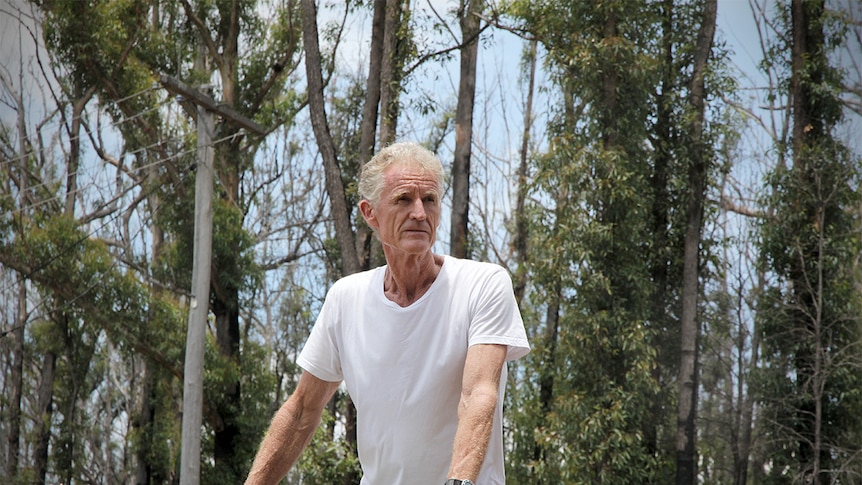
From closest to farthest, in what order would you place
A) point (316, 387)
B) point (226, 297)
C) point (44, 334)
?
1. point (316, 387)
2. point (226, 297)
3. point (44, 334)

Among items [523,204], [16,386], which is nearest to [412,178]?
[523,204]

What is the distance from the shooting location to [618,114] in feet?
39.5

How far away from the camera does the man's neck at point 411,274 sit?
7.70 ft

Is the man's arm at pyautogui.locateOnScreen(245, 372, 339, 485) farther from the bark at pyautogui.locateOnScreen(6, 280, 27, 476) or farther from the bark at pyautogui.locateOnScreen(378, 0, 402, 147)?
the bark at pyautogui.locateOnScreen(6, 280, 27, 476)

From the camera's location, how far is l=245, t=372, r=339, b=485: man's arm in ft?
7.81

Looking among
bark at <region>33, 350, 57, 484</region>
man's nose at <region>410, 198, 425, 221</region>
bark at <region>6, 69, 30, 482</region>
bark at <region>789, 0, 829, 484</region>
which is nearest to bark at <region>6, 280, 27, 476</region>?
bark at <region>6, 69, 30, 482</region>

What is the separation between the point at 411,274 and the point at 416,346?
7.2 inches

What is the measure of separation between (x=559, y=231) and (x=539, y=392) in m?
2.37

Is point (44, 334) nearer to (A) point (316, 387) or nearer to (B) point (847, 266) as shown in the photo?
(B) point (847, 266)

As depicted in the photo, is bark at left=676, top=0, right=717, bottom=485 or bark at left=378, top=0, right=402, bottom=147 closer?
bark at left=676, top=0, right=717, bottom=485

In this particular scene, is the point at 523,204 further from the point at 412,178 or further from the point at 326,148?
the point at 412,178

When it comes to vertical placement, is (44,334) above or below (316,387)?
above

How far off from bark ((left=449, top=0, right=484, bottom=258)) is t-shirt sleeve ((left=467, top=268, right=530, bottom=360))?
11.0 metres

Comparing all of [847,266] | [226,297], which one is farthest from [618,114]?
[226,297]
